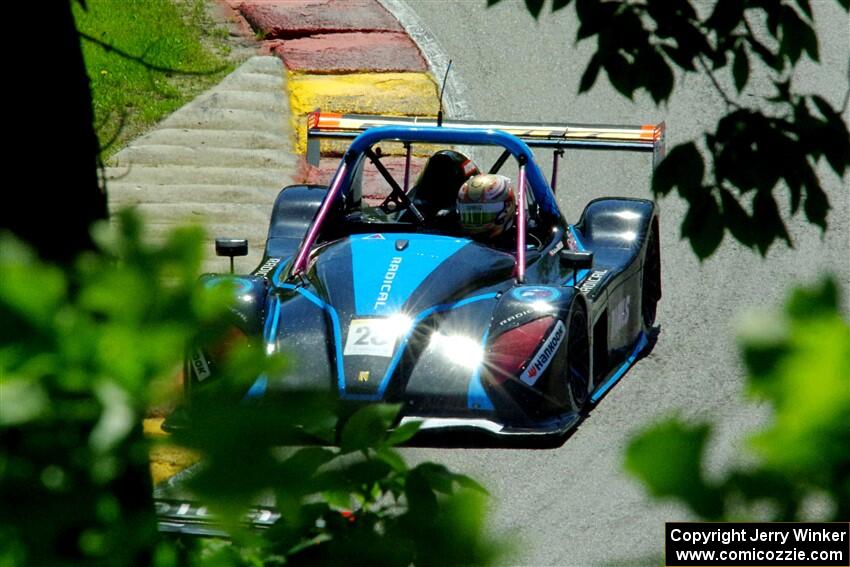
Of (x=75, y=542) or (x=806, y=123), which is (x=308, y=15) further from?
(x=75, y=542)

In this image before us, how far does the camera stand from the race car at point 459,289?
20.8ft

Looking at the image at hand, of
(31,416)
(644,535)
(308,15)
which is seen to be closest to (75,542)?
(31,416)

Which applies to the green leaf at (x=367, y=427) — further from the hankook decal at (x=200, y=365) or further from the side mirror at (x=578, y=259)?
the side mirror at (x=578, y=259)

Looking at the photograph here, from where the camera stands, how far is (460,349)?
6.48 meters

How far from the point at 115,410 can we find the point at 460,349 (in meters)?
5.46

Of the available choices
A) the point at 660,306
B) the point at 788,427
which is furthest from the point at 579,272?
the point at 788,427

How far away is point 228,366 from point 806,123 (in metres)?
2.27

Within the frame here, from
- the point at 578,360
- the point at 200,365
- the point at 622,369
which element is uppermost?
the point at 200,365

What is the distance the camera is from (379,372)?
6355mm

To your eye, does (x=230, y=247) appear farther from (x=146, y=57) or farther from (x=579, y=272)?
(x=146, y=57)

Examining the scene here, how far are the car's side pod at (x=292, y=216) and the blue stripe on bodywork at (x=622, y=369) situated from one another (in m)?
2.22

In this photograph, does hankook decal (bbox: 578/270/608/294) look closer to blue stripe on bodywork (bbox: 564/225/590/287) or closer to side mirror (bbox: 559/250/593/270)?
blue stripe on bodywork (bbox: 564/225/590/287)

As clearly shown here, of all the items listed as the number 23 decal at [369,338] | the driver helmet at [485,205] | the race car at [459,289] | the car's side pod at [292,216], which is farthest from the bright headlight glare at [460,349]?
the car's side pod at [292,216]

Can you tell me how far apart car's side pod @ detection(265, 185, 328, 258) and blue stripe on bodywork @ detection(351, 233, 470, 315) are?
40.8 inches
